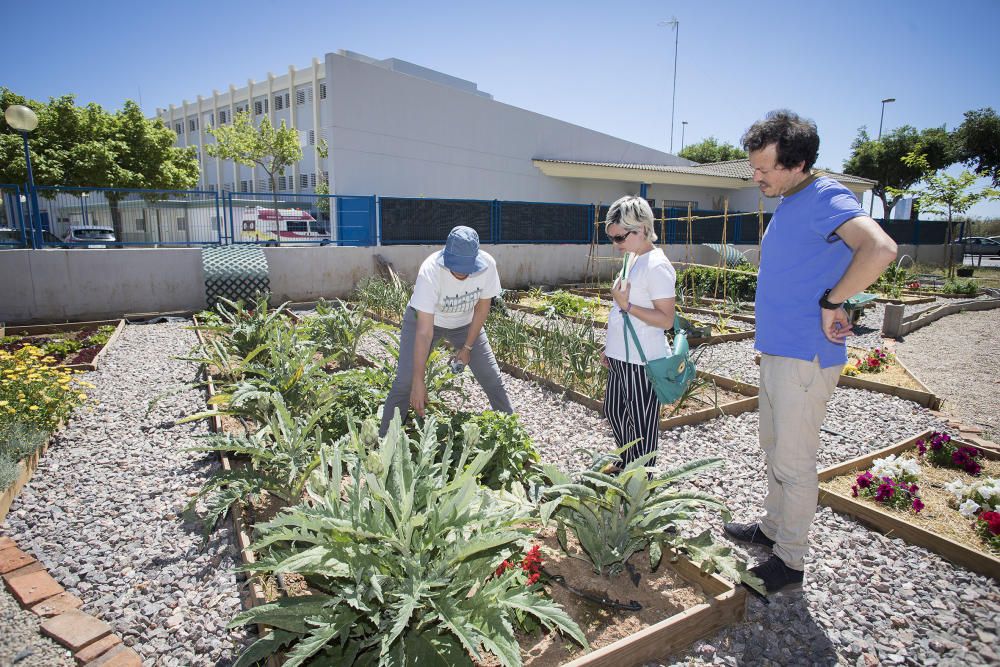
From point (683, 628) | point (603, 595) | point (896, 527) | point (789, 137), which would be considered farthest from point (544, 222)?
point (683, 628)

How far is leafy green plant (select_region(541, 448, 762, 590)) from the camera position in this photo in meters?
2.22

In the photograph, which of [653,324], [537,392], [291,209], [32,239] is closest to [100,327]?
[32,239]

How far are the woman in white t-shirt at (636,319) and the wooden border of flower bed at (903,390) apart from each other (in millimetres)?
3406

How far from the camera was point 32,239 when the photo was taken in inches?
326

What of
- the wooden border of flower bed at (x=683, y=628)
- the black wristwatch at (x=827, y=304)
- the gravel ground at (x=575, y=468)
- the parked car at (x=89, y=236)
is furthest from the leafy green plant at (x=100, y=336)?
the black wristwatch at (x=827, y=304)

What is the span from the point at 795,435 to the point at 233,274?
841cm

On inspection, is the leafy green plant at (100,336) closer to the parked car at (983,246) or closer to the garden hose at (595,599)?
the garden hose at (595,599)

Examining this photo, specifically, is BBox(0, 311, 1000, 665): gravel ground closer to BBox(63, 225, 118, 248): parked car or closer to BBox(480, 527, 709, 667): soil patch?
BBox(480, 527, 709, 667): soil patch

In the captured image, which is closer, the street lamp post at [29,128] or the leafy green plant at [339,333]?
the leafy green plant at [339,333]

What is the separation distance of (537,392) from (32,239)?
28.0ft

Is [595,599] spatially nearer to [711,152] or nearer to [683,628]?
[683,628]

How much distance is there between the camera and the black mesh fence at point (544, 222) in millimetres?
14023

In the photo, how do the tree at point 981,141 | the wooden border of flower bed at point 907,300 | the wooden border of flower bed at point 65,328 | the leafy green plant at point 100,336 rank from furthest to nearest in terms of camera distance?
the tree at point 981,141 → the wooden border of flower bed at point 907,300 → the wooden border of flower bed at point 65,328 → the leafy green plant at point 100,336

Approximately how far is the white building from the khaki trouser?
1447 centimetres
